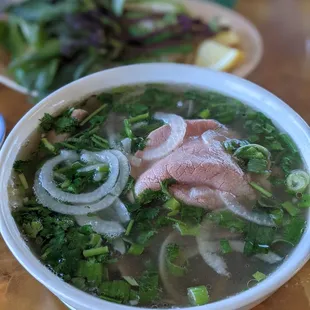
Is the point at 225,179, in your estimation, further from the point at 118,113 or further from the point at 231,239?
the point at 118,113

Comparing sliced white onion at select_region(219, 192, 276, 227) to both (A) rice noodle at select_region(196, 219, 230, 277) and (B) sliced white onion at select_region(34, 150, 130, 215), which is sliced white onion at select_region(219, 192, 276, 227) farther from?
(B) sliced white onion at select_region(34, 150, 130, 215)

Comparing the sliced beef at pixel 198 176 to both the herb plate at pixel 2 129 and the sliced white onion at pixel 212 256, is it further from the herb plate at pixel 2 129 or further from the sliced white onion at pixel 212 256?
the herb plate at pixel 2 129

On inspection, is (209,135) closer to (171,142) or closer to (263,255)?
(171,142)

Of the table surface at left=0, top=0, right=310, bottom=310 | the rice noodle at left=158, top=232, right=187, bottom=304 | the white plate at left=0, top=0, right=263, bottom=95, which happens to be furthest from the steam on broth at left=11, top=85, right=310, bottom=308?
the white plate at left=0, top=0, right=263, bottom=95

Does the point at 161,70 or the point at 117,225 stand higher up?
the point at 161,70

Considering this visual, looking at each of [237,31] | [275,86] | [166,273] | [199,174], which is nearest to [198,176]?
[199,174]

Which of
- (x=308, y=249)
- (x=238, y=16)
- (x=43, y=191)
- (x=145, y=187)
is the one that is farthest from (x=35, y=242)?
(x=238, y=16)
